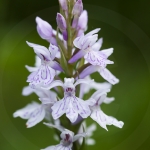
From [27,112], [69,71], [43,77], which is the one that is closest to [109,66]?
[27,112]

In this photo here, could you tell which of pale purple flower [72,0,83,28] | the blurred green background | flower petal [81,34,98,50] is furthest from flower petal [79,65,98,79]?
the blurred green background

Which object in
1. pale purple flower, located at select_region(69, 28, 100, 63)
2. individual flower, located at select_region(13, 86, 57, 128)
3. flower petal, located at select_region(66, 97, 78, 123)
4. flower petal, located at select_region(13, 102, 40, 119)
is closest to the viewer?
flower petal, located at select_region(66, 97, 78, 123)

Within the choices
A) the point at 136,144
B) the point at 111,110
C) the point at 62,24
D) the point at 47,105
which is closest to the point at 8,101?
the point at 111,110

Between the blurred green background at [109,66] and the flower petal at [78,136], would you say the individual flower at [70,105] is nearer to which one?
the flower petal at [78,136]

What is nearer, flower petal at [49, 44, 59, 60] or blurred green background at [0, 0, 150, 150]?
flower petal at [49, 44, 59, 60]

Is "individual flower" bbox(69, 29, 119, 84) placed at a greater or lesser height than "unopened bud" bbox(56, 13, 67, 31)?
lesser

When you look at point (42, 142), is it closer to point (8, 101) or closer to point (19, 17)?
point (8, 101)

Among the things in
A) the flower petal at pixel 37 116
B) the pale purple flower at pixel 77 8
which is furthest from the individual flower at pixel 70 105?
the pale purple flower at pixel 77 8

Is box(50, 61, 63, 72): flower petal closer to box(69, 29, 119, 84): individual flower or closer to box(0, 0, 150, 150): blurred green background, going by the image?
box(69, 29, 119, 84): individual flower
